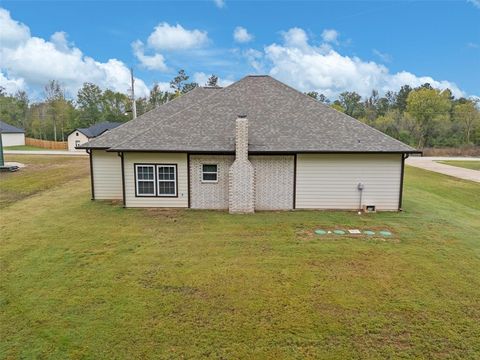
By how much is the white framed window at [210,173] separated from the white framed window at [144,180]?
1.96 metres

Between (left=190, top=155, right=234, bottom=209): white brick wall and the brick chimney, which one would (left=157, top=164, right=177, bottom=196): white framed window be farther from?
the brick chimney

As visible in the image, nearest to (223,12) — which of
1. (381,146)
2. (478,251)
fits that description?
(381,146)

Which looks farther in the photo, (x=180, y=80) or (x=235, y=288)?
(x=180, y=80)

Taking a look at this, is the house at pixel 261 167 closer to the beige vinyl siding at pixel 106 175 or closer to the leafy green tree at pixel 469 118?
the beige vinyl siding at pixel 106 175

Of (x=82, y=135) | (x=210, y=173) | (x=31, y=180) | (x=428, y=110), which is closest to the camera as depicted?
(x=210, y=173)

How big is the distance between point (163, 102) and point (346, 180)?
183ft

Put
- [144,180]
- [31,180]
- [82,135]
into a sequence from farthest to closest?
[82,135]
[31,180]
[144,180]

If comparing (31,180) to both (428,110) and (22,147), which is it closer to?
(22,147)

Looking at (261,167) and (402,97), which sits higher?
(402,97)

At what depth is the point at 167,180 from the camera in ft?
40.9

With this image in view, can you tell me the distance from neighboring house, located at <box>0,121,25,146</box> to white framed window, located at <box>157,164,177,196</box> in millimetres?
51162

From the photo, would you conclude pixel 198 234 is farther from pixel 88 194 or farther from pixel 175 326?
pixel 88 194

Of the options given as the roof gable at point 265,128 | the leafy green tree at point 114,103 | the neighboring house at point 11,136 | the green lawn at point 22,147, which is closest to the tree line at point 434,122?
the roof gable at point 265,128

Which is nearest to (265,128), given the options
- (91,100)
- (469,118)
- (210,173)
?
(210,173)
